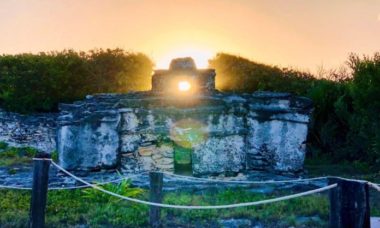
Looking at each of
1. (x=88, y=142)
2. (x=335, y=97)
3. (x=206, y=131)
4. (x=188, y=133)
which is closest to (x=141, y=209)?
(x=88, y=142)

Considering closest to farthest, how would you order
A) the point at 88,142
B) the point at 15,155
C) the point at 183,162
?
the point at 88,142, the point at 183,162, the point at 15,155

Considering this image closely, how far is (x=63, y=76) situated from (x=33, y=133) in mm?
3253

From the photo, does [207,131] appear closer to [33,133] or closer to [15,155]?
[15,155]

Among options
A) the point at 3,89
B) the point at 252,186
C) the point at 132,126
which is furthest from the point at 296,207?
the point at 3,89

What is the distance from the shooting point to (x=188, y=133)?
1245 cm

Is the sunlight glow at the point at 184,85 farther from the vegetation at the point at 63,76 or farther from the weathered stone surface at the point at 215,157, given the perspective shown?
the vegetation at the point at 63,76

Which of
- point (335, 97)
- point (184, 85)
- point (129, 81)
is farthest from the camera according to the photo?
point (129, 81)

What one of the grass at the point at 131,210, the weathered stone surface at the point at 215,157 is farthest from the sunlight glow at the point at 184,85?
the grass at the point at 131,210

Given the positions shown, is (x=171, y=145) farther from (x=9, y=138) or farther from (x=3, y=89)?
(x=3, y=89)

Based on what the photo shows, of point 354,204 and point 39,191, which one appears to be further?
point 39,191

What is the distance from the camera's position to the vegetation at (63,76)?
22.4 meters

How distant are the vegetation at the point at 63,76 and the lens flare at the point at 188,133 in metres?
11.7

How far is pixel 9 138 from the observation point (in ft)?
69.6

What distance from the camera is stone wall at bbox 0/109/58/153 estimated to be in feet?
69.3
